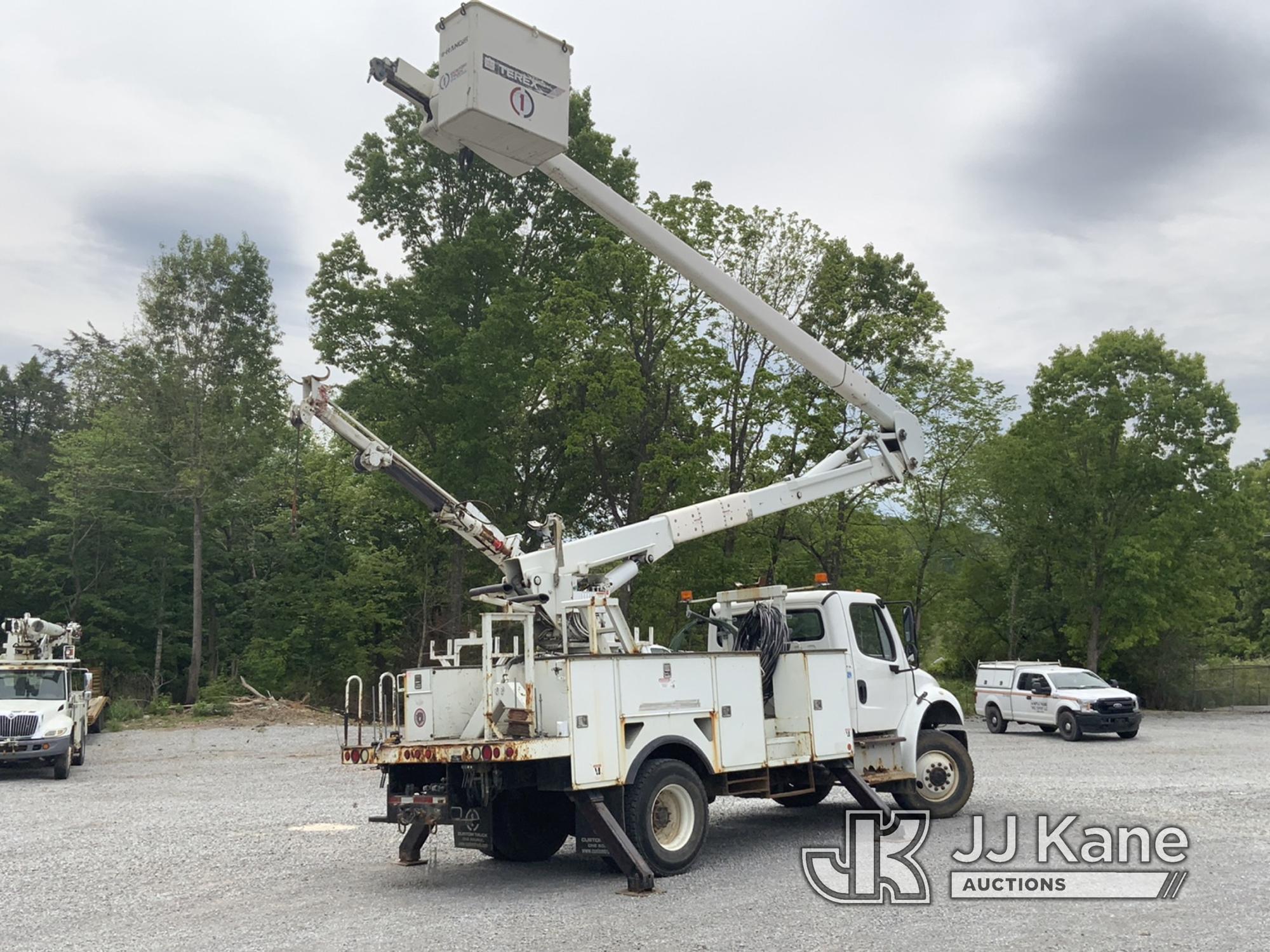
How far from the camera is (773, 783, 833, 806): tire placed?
39.6 ft

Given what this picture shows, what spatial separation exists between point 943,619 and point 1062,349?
10.8 m

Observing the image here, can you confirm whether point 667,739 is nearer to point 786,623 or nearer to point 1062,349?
point 786,623

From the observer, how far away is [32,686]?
66.6 ft

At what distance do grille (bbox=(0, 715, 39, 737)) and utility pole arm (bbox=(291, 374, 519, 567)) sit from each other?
33.8 ft

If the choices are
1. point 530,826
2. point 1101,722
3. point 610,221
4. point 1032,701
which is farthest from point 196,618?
point 610,221

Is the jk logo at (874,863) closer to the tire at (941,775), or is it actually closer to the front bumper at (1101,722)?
the tire at (941,775)

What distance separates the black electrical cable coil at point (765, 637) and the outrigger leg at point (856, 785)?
1040mm

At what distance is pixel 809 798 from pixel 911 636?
243 cm

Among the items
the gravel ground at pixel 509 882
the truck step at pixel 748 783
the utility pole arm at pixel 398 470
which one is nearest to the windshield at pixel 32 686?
the gravel ground at pixel 509 882

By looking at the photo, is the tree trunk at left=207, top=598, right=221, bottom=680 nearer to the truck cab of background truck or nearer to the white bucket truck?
the white bucket truck

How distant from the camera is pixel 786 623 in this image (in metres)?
12.7

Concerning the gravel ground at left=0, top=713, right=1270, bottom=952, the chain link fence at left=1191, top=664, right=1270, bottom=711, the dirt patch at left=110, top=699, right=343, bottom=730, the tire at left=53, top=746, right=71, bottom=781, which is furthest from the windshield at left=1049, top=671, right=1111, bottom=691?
the tire at left=53, top=746, right=71, bottom=781

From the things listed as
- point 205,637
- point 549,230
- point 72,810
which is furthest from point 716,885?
point 205,637

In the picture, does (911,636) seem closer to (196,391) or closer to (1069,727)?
(1069,727)
